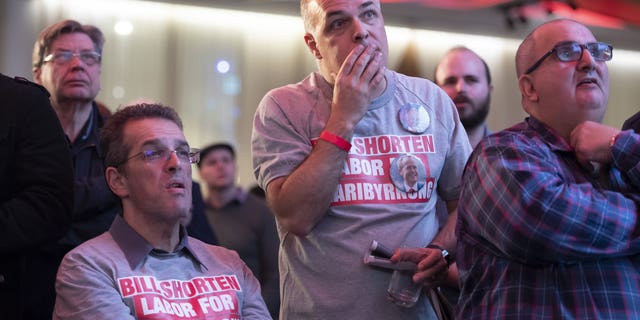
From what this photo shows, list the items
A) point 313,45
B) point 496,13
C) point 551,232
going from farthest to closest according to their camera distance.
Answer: point 496,13
point 313,45
point 551,232

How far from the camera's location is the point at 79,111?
3496 mm

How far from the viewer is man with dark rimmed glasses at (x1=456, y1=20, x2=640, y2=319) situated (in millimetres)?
2223

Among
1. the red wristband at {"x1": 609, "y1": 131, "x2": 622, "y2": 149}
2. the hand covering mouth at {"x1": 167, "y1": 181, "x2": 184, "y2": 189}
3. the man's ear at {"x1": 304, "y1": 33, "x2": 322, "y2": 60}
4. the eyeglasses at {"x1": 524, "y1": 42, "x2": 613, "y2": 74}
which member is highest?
the man's ear at {"x1": 304, "y1": 33, "x2": 322, "y2": 60}

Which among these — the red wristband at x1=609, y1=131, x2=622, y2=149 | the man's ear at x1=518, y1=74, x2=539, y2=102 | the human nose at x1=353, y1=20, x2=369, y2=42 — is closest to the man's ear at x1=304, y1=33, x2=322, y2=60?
the human nose at x1=353, y1=20, x2=369, y2=42

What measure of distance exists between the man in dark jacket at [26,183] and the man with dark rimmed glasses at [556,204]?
1128 millimetres

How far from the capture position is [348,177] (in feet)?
8.63

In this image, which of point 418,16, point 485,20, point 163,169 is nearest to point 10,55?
point 418,16

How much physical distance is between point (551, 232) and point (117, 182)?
3.94 ft

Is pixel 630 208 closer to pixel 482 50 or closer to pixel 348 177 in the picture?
pixel 348 177

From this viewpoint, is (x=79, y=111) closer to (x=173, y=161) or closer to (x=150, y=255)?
(x=173, y=161)

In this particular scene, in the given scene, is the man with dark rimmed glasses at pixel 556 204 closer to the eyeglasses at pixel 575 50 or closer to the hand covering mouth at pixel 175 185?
the eyeglasses at pixel 575 50

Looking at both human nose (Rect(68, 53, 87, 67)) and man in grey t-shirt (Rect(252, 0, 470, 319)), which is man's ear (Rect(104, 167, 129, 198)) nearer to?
man in grey t-shirt (Rect(252, 0, 470, 319))

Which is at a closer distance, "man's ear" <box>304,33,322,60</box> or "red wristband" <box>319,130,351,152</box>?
"red wristband" <box>319,130,351,152</box>

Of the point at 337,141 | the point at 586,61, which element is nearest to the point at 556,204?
the point at 586,61
